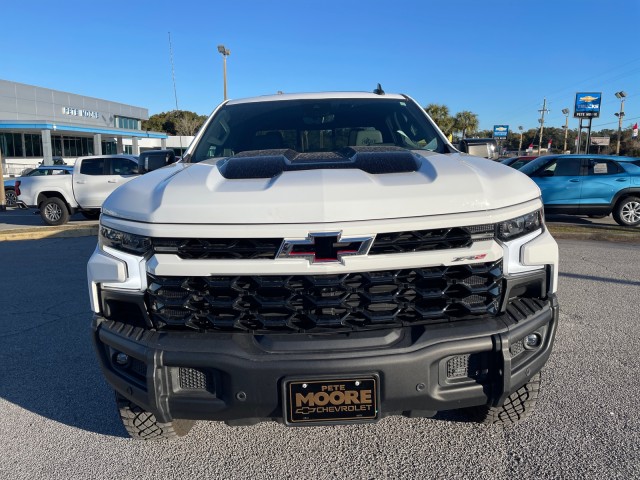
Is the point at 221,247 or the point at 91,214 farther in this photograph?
the point at 91,214

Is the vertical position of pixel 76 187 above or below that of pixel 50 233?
above

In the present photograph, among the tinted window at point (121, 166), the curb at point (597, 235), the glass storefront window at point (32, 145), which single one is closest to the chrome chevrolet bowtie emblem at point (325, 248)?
the curb at point (597, 235)

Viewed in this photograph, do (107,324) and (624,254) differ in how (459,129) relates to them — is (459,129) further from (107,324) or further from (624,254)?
(107,324)

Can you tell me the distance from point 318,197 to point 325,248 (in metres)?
0.22

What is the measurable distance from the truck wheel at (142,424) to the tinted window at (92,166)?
11869mm

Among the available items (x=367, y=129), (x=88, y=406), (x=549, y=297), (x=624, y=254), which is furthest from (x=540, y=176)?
(x=88, y=406)

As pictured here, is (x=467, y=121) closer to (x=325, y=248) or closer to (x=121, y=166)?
(x=121, y=166)

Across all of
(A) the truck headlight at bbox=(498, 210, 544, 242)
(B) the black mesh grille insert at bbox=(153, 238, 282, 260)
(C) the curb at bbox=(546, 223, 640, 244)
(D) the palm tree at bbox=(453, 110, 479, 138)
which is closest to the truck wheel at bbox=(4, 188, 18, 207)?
(C) the curb at bbox=(546, 223, 640, 244)

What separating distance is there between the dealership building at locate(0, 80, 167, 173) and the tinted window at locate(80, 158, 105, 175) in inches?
862

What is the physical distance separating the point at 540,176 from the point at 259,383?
11448mm

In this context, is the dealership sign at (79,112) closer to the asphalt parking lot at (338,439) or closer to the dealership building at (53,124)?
the dealership building at (53,124)

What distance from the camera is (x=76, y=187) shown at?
13.0 meters

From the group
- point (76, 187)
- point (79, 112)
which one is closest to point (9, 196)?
point (76, 187)

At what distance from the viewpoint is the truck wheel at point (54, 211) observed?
1312 centimetres
